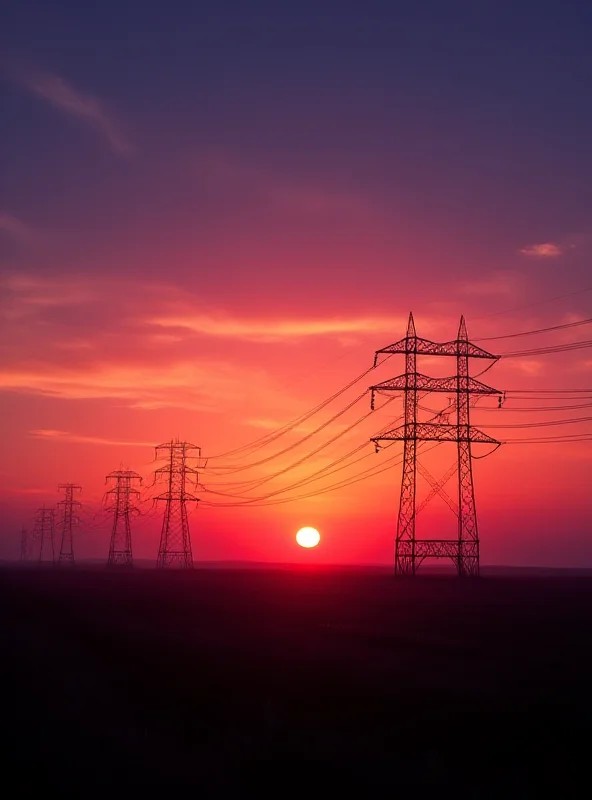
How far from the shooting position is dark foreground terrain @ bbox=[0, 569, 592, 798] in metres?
18.1

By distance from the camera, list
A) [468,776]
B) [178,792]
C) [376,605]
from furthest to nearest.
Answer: [376,605] → [468,776] → [178,792]

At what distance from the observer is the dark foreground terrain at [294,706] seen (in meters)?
18.1

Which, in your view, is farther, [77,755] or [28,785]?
[77,755]

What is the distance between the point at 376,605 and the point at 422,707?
3457 centimetres

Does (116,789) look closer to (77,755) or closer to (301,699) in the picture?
(77,755)

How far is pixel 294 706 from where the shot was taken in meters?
24.3

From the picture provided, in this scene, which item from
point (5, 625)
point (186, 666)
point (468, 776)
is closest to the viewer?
point (468, 776)

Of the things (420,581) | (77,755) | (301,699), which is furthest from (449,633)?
(420,581)

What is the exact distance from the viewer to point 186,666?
30.9 metres

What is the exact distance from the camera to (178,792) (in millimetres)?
17016

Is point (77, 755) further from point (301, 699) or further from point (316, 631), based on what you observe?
point (316, 631)

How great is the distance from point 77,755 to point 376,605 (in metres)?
40.6

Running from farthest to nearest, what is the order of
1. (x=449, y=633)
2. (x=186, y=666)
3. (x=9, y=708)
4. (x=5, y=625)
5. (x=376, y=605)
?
(x=376, y=605)
(x=5, y=625)
(x=449, y=633)
(x=186, y=666)
(x=9, y=708)

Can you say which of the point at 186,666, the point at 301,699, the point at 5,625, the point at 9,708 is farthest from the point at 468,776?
the point at 5,625
